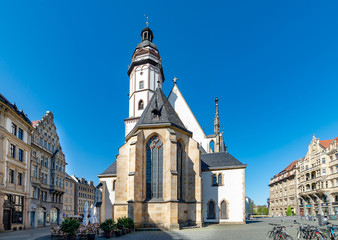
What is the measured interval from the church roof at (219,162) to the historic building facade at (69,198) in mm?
45718

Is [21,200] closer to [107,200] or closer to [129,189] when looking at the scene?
[107,200]

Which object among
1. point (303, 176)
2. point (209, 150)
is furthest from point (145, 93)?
point (303, 176)

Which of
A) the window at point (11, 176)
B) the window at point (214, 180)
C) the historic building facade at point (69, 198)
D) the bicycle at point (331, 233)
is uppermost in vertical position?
the window at point (11, 176)

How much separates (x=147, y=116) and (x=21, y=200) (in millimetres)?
16910

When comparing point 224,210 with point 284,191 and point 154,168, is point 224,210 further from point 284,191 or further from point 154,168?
point 284,191

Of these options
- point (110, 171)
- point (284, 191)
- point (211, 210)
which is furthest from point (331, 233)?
point (284, 191)

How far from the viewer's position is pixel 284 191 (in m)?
77.1

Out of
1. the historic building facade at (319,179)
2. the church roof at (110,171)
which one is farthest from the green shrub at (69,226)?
the historic building facade at (319,179)

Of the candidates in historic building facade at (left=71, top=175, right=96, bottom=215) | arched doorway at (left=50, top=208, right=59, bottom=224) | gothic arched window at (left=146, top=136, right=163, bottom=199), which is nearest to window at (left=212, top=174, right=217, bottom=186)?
gothic arched window at (left=146, top=136, right=163, bottom=199)

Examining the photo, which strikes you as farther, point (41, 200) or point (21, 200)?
point (41, 200)

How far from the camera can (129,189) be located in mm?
23969

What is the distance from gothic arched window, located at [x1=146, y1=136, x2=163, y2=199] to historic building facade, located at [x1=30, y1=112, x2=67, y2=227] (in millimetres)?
17190

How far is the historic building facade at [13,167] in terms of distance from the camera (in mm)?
26359

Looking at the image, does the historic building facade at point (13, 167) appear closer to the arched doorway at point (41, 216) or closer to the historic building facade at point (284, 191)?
the arched doorway at point (41, 216)
